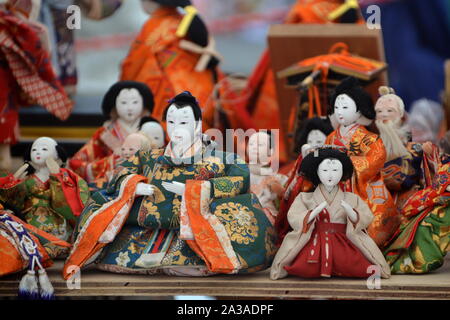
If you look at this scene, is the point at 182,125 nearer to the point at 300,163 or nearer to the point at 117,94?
the point at 300,163

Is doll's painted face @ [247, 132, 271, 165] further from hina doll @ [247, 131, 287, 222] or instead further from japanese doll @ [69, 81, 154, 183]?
japanese doll @ [69, 81, 154, 183]

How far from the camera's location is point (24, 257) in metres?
5.59

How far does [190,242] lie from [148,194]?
13.8 inches

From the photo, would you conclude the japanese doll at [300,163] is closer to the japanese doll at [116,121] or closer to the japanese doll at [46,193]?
the japanese doll at [116,121]

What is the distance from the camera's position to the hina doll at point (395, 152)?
6.30m

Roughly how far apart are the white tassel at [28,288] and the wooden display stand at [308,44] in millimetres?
2769

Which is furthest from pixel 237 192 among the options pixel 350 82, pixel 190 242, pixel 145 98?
pixel 145 98

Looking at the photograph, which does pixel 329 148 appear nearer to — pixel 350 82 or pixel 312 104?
pixel 350 82

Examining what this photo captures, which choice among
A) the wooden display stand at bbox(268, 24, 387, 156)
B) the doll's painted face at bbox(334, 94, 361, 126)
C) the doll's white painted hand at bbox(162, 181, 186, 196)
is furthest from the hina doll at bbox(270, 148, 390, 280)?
the wooden display stand at bbox(268, 24, 387, 156)

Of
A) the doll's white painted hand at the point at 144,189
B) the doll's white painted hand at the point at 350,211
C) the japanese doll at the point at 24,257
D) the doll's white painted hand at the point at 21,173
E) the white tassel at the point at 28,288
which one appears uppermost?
the doll's white painted hand at the point at 21,173

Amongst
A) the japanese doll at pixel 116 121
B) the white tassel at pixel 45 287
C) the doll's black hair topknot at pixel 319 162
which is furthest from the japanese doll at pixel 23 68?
the doll's black hair topknot at pixel 319 162
